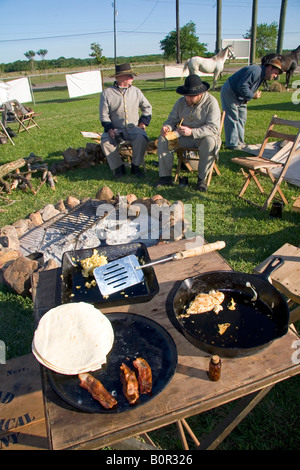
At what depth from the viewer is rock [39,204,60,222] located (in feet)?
16.0

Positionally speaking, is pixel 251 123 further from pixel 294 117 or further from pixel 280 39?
pixel 280 39

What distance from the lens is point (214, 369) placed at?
134 cm

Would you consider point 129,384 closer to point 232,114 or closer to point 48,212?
point 48,212

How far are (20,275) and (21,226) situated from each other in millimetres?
1440

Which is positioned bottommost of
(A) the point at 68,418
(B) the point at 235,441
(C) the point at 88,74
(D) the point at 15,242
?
(B) the point at 235,441

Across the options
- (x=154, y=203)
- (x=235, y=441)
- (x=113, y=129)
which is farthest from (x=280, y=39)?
(x=235, y=441)

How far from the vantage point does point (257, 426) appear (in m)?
2.19

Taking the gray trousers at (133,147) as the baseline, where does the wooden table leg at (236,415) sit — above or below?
below

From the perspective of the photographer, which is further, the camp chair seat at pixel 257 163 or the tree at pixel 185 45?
the tree at pixel 185 45

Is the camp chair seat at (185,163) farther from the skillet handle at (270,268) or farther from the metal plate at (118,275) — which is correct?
the metal plate at (118,275)

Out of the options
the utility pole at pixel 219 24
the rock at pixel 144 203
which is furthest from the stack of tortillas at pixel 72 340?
the utility pole at pixel 219 24

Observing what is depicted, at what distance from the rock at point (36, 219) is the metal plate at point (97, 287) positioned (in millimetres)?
2805

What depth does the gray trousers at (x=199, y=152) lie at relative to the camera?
17.6ft

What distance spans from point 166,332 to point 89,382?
1.41 ft
